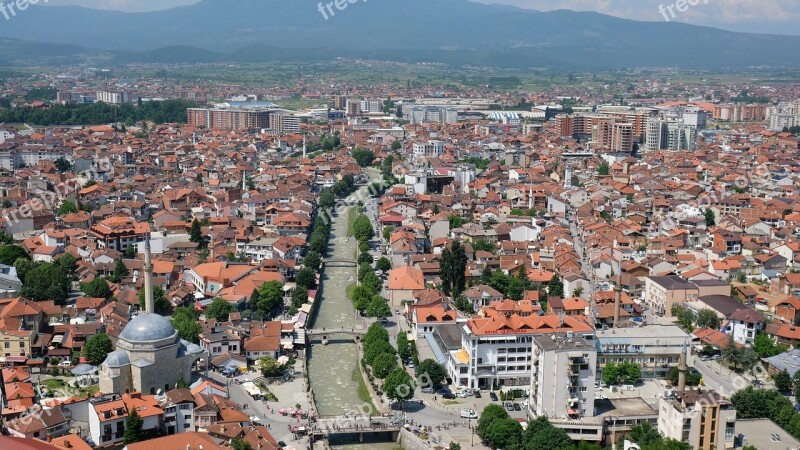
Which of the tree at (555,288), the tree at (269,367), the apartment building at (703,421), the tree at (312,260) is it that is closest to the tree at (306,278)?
the tree at (312,260)

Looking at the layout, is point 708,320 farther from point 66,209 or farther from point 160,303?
point 66,209

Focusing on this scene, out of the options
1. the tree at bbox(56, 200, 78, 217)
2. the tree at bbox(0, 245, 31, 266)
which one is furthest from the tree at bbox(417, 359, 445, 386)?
the tree at bbox(56, 200, 78, 217)

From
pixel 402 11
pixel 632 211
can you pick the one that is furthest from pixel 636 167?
pixel 402 11

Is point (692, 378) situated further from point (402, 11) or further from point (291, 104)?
point (402, 11)

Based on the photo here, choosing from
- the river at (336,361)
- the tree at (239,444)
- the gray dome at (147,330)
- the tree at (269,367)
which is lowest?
the river at (336,361)

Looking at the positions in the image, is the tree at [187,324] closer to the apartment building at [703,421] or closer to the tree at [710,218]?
the apartment building at [703,421]

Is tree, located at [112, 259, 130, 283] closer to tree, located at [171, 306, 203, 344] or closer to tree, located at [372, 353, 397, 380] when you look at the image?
tree, located at [171, 306, 203, 344]

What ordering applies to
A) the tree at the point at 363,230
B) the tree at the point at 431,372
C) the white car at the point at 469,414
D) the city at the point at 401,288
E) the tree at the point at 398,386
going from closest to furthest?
the city at the point at 401,288, the white car at the point at 469,414, the tree at the point at 398,386, the tree at the point at 431,372, the tree at the point at 363,230

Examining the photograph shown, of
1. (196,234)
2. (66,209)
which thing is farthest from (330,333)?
(66,209)
